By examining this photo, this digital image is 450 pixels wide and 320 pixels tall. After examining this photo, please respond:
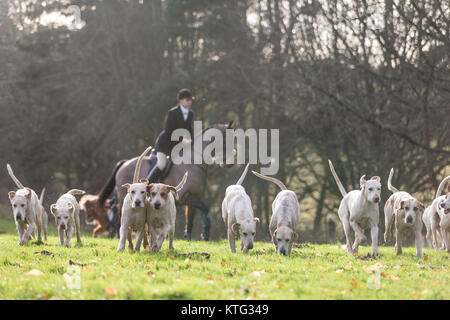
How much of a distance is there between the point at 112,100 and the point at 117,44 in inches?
97.1

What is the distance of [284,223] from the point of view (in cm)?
903

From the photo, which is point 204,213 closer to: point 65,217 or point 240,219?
point 65,217

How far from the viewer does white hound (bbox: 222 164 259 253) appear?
8.87m

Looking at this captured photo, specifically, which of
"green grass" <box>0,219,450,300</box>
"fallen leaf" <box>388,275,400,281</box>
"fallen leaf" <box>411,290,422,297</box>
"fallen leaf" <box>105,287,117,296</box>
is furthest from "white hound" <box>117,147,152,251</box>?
"fallen leaf" <box>411,290,422,297</box>

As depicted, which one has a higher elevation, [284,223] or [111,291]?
[284,223]

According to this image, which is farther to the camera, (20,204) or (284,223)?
(20,204)

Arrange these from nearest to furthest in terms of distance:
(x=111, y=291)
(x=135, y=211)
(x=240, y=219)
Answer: (x=111, y=291)
(x=135, y=211)
(x=240, y=219)

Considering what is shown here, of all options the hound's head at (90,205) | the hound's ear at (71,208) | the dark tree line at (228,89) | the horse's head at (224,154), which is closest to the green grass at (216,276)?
the hound's ear at (71,208)

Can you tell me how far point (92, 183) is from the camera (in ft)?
87.7

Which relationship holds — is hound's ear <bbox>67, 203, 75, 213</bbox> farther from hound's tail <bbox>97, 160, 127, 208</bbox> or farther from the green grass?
hound's tail <bbox>97, 160, 127, 208</bbox>

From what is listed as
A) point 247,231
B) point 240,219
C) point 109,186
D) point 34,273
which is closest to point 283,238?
point 247,231

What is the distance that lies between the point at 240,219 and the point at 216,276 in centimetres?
279

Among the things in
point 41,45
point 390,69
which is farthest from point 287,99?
point 41,45

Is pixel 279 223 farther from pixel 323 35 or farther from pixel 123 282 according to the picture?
pixel 323 35
